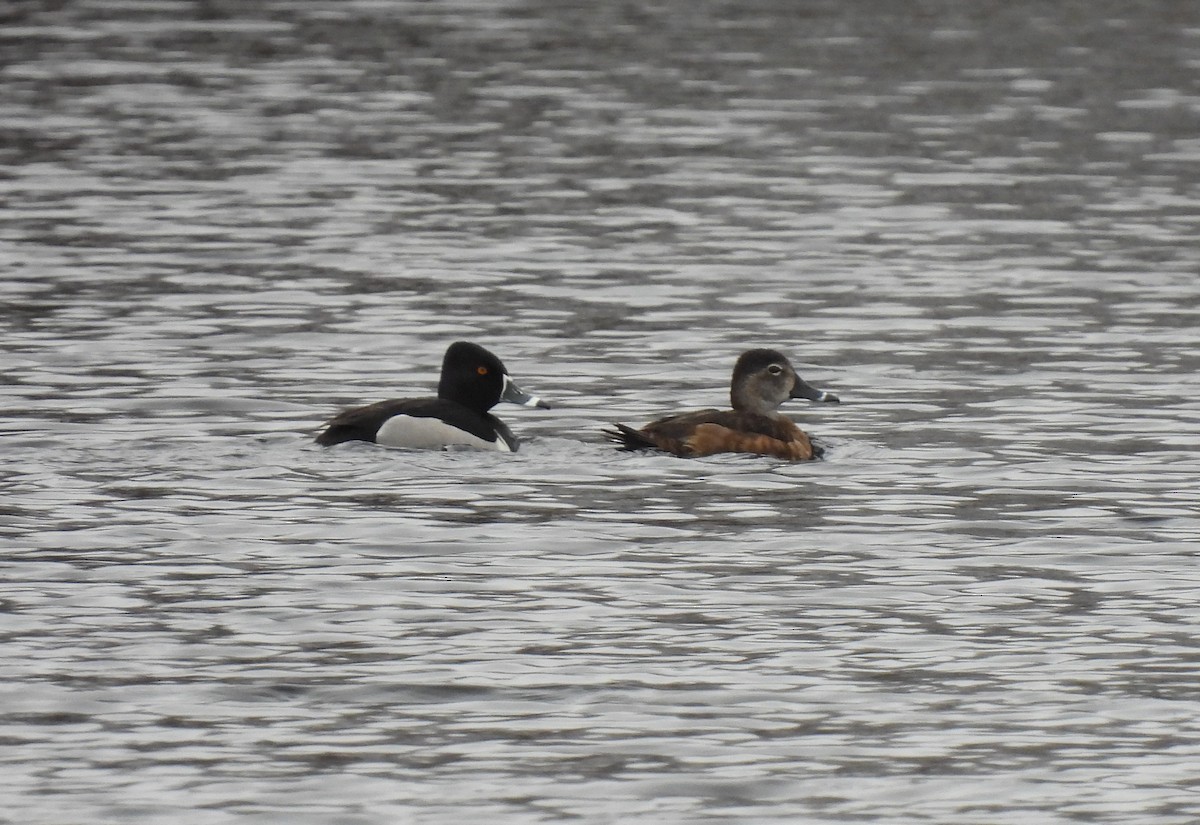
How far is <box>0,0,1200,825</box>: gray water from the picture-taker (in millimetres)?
8812

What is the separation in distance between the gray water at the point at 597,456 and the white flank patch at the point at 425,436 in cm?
13

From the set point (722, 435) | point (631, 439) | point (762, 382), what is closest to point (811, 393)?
point (762, 382)

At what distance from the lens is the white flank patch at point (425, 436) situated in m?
14.3

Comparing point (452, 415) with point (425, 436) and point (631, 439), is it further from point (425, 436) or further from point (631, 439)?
point (631, 439)

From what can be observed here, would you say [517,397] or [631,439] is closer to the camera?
[631,439]

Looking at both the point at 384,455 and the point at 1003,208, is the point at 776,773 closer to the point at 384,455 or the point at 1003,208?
the point at 384,455

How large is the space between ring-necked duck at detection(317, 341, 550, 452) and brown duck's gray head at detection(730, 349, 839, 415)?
118 centimetres

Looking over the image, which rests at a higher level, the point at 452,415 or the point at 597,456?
the point at 452,415

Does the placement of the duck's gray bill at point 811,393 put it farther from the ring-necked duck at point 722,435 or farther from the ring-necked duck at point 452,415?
the ring-necked duck at point 452,415

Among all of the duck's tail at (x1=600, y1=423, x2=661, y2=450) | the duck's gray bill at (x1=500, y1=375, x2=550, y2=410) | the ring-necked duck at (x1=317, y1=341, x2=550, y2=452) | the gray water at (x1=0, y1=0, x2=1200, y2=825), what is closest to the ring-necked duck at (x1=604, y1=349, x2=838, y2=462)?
the duck's tail at (x1=600, y1=423, x2=661, y2=450)

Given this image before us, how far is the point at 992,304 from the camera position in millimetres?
19938

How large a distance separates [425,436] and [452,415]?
20cm

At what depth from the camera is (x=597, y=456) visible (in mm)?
14406

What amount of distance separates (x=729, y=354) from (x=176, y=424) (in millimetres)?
4576
